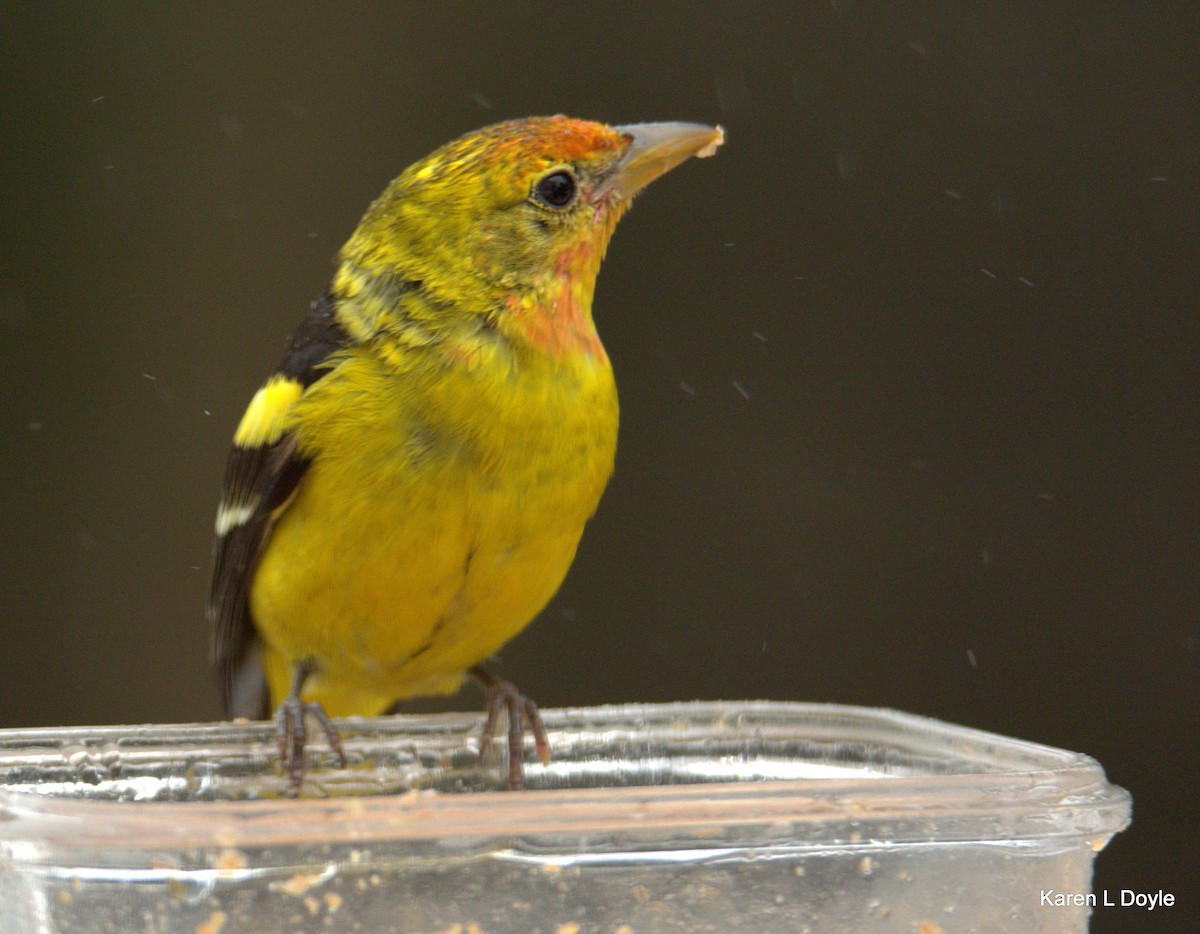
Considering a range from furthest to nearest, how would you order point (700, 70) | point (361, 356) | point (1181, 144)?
point (700, 70)
point (1181, 144)
point (361, 356)

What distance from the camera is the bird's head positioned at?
230 cm

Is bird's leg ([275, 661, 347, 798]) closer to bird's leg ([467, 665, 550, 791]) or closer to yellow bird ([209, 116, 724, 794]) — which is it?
yellow bird ([209, 116, 724, 794])

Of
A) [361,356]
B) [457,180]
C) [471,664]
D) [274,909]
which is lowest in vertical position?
[471,664]

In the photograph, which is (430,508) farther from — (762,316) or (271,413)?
(762,316)

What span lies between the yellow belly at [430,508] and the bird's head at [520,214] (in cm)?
14

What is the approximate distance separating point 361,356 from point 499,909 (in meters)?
1.08

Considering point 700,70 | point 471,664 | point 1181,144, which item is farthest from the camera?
point 700,70

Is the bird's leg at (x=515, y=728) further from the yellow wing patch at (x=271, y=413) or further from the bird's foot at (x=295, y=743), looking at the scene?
the yellow wing patch at (x=271, y=413)

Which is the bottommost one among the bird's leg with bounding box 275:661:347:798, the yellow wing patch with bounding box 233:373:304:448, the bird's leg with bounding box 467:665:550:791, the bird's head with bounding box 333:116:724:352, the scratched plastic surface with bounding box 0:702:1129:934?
the bird's leg with bounding box 467:665:550:791

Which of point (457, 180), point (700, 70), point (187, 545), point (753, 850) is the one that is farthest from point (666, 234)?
point (753, 850)

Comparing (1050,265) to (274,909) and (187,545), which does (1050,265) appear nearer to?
(187,545)

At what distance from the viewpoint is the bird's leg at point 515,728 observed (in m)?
1.97

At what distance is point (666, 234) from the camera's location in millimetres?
4531

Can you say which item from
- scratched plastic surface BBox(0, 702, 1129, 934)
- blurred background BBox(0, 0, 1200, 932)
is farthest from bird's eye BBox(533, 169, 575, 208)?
blurred background BBox(0, 0, 1200, 932)
